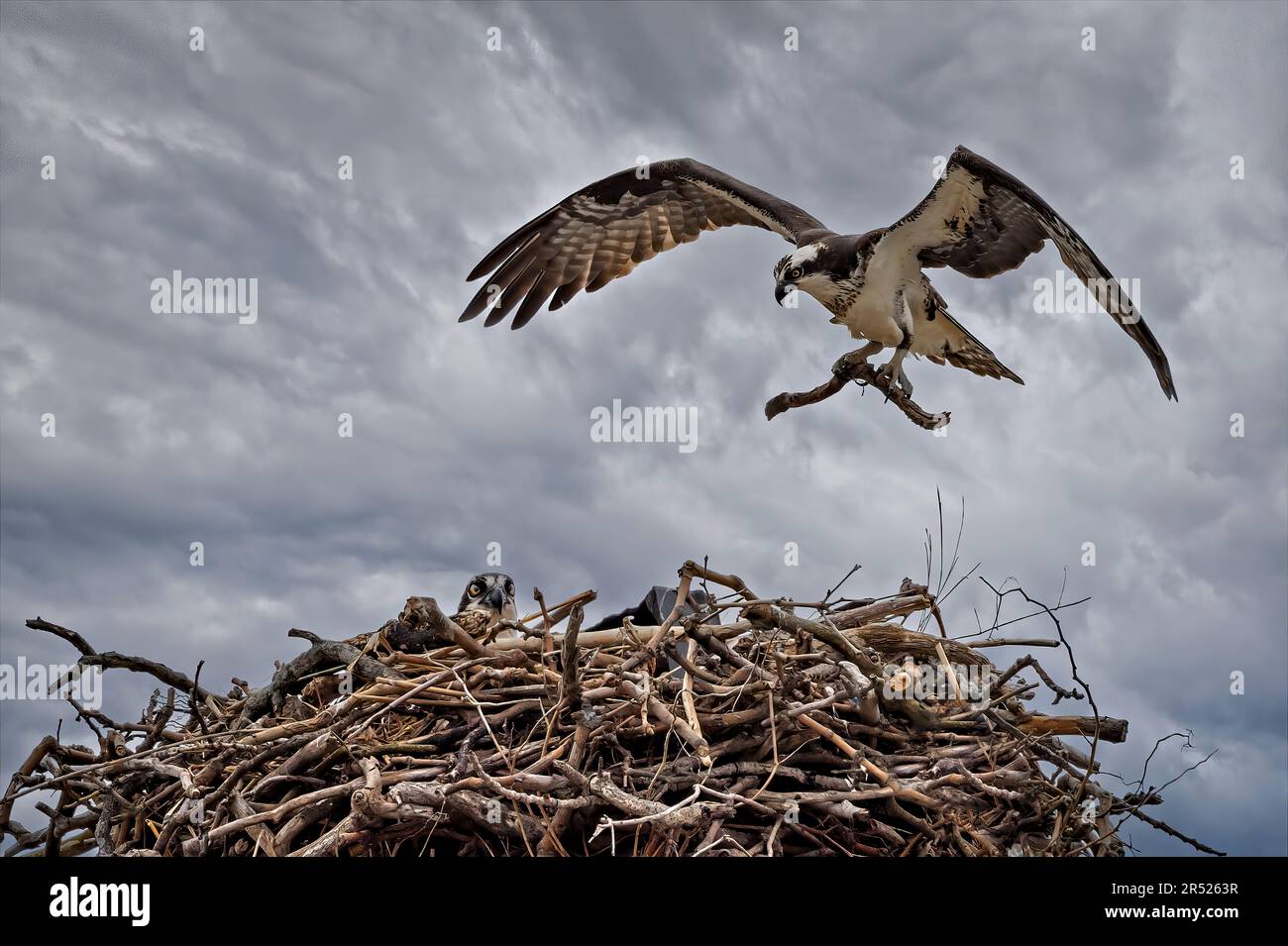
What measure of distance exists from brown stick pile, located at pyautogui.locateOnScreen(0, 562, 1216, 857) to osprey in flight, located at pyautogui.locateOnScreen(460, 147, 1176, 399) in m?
2.29

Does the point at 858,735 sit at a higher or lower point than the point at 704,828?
higher

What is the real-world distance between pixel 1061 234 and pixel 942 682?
8.83ft

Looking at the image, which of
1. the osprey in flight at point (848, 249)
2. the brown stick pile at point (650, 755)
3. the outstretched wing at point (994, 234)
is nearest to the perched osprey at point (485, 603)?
the brown stick pile at point (650, 755)

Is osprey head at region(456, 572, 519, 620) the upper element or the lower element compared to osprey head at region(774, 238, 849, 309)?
lower

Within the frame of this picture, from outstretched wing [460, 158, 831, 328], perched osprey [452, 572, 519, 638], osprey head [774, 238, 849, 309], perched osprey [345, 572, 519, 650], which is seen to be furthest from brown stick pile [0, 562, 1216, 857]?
outstretched wing [460, 158, 831, 328]

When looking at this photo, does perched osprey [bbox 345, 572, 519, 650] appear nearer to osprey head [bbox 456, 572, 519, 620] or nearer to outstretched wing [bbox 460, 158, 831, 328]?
osprey head [bbox 456, 572, 519, 620]

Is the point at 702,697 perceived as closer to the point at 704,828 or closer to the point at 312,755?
the point at 704,828

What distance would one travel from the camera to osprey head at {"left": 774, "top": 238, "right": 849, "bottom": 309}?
21.6 ft

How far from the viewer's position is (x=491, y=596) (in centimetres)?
515

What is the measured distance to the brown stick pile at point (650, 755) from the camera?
11.8 feet

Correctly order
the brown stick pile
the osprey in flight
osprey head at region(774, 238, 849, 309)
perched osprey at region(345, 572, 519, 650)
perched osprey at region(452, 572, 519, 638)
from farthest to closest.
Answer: osprey head at region(774, 238, 849, 309) → the osprey in flight → perched osprey at region(452, 572, 519, 638) → perched osprey at region(345, 572, 519, 650) → the brown stick pile
